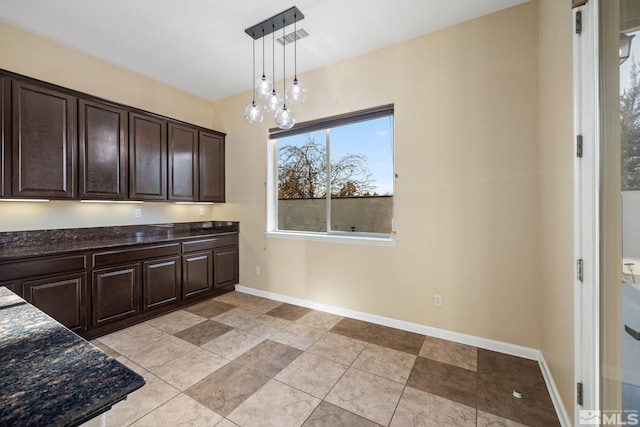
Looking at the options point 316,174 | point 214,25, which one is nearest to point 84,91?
point 214,25

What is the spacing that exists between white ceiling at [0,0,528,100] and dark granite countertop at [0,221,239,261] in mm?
2042

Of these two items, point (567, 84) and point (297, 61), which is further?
point (297, 61)

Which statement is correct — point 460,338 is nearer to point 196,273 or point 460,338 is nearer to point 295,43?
point 196,273

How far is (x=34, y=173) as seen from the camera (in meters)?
2.49

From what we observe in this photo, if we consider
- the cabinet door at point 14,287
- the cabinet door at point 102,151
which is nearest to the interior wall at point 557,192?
the cabinet door at point 14,287

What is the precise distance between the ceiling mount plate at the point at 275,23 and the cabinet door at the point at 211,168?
1.82 metres

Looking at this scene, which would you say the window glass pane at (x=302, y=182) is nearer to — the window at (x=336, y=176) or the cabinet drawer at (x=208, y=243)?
the window at (x=336, y=176)

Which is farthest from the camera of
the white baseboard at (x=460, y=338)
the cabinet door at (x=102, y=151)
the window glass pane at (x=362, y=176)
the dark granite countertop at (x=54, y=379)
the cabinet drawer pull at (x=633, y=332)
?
the window glass pane at (x=362, y=176)

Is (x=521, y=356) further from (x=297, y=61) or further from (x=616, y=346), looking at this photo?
(x=297, y=61)

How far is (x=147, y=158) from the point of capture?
3354 millimetres

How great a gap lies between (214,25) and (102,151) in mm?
1818

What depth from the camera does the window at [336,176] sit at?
313 centimetres

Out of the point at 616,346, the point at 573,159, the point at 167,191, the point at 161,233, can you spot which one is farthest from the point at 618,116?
the point at 161,233

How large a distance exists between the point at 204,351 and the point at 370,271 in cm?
184
